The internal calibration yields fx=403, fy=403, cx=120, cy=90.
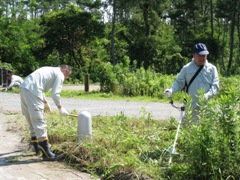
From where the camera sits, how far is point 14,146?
7.44m

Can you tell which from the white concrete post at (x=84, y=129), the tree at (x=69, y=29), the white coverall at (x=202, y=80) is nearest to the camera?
the white coverall at (x=202, y=80)

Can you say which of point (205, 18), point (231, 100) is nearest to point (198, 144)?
point (231, 100)

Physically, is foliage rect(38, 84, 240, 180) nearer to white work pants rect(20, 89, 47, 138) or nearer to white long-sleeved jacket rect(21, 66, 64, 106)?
white work pants rect(20, 89, 47, 138)

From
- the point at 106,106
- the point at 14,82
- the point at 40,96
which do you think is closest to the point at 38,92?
the point at 40,96

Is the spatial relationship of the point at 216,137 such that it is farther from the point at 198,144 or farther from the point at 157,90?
the point at 157,90

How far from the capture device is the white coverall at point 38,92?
634 centimetres

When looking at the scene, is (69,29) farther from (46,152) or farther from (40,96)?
(46,152)

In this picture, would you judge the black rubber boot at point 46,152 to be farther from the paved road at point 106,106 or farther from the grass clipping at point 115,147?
the paved road at point 106,106

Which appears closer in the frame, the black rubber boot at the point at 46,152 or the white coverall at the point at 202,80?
the white coverall at the point at 202,80

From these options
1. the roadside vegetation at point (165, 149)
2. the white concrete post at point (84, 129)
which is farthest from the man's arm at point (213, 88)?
the white concrete post at point (84, 129)

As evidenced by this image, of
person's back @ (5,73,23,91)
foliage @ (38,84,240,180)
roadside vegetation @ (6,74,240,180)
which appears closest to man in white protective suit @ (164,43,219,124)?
roadside vegetation @ (6,74,240,180)

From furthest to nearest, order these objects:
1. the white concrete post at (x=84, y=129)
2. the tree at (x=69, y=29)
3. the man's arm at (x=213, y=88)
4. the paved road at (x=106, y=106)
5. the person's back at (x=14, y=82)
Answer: the tree at (x=69, y=29)
the person's back at (x=14, y=82)
the paved road at (x=106, y=106)
the white concrete post at (x=84, y=129)
the man's arm at (x=213, y=88)

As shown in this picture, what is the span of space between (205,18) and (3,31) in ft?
82.5

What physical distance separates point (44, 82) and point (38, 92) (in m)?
0.21
